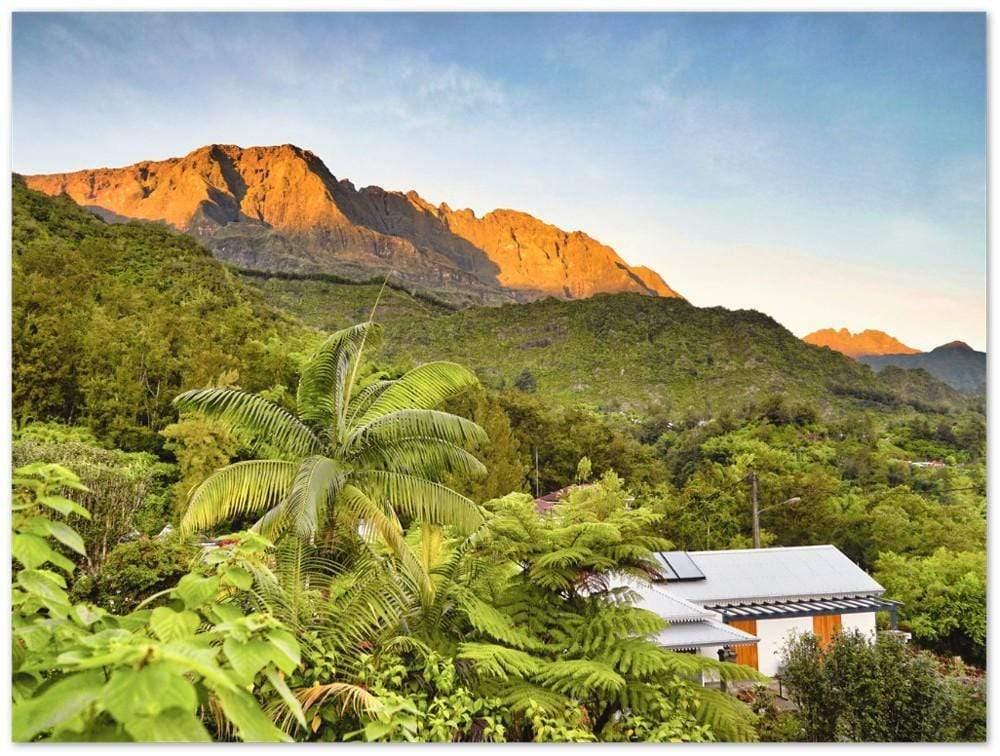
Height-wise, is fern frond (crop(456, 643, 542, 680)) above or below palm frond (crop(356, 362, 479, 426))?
below

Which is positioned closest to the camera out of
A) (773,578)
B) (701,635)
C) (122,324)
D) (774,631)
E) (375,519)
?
(375,519)

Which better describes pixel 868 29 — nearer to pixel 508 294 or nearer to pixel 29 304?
pixel 508 294

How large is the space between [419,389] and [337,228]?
1.56 meters

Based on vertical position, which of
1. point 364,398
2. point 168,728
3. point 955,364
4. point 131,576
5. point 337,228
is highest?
→ point 337,228

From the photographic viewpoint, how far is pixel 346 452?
4375 millimetres

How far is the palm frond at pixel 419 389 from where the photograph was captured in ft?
15.3

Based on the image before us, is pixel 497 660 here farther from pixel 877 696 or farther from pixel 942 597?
pixel 942 597

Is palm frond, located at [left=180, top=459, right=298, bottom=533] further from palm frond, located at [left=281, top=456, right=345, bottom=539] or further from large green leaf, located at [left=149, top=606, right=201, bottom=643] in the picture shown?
large green leaf, located at [left=149, top=606, right=201, bottom=643]

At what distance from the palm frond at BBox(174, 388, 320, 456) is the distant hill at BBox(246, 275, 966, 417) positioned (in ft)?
4.36

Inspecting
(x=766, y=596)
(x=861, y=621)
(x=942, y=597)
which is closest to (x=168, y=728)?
(x=766, y=596)

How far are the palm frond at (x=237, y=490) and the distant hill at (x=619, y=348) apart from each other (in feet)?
5.21

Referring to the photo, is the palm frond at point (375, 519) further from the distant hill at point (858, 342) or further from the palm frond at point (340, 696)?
the distant hill at point (858, 342)

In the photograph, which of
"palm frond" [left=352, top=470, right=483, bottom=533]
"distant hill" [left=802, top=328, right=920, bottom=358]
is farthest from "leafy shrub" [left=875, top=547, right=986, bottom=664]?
"palm frond" [left=352, top=470, right=483, bottom=533]

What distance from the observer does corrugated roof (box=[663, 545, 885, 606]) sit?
7281mm
